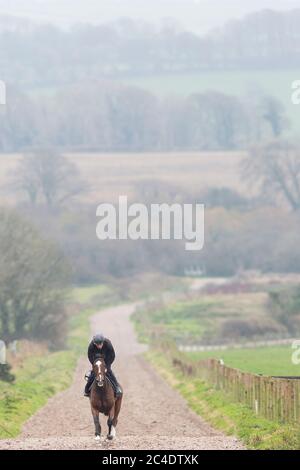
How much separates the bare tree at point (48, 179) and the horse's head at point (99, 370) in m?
131

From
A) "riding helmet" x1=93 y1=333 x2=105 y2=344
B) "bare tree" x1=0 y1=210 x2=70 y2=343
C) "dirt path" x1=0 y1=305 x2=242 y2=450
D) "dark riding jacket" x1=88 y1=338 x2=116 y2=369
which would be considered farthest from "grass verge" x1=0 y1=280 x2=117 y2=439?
"riding helmet" x1=93 y1=333 x2=105 y2=344

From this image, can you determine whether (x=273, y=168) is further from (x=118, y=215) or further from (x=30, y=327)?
(x=30, y=327)

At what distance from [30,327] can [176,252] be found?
209 ft

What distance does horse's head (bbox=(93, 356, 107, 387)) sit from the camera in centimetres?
3022

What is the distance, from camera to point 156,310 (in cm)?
9994

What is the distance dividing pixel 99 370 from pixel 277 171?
5621 inches

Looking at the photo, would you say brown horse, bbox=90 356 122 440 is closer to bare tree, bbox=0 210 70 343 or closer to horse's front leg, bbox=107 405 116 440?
horse's front leg, bbox=107 405 116 440

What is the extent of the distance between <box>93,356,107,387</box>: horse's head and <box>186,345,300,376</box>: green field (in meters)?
20.6

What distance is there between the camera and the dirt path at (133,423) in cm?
2912

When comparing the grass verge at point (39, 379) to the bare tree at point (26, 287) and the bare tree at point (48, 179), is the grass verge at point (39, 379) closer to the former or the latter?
the bare tree at point (26, 287)

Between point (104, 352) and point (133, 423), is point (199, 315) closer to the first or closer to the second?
point (133, 423)

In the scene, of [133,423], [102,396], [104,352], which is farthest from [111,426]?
[133,423]

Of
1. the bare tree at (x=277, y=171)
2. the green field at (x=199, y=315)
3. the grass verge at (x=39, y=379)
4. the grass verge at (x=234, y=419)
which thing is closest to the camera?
the grass verge at (x=234, y=419)

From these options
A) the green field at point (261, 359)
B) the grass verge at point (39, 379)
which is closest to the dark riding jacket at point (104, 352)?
the grass verge at point (39, 379)
